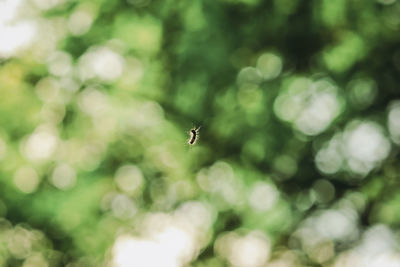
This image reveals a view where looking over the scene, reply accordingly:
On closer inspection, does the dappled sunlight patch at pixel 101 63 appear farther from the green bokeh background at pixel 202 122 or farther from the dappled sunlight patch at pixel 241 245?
the dappled sunlight patch at pixel 241 245

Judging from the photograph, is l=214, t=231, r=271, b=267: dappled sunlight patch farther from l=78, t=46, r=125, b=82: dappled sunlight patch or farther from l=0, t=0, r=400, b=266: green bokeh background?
l=78, t=46, r=125, b=82: dappled sunlight patch

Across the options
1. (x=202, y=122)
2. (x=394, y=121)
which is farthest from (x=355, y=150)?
(x=202, y=122)

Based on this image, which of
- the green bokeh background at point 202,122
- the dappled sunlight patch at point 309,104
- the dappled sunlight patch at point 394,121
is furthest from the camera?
the dappled sunlight patch at point 394,121

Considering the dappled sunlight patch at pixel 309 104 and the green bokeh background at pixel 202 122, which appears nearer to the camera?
the green bokeh background at pixel 202 122

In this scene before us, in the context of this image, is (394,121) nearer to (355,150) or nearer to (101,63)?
(355,150)

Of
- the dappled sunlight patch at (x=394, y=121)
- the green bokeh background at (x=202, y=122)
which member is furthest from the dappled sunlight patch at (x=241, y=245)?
the dappled sunlight patch at (x=394, y=121)

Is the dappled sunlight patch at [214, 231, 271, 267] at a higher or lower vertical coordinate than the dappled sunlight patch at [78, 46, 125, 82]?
lower

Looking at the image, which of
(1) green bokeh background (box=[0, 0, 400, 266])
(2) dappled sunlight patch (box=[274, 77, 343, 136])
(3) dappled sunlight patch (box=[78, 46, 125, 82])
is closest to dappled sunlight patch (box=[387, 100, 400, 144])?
(1) green bokeh background (box=[0, 0, 400, 266])

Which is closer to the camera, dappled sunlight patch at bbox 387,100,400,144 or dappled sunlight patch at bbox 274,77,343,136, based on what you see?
dappled sunlight patch at bbox 274,77,343,136

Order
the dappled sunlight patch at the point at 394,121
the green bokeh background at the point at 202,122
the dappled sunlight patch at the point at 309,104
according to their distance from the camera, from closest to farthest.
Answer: the green bokeh background at the point at 202,122 < the dappled sunlight patch at the point at 309,104 < the dappled sunlight patch at the point at 394,121

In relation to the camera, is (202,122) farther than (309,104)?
No
